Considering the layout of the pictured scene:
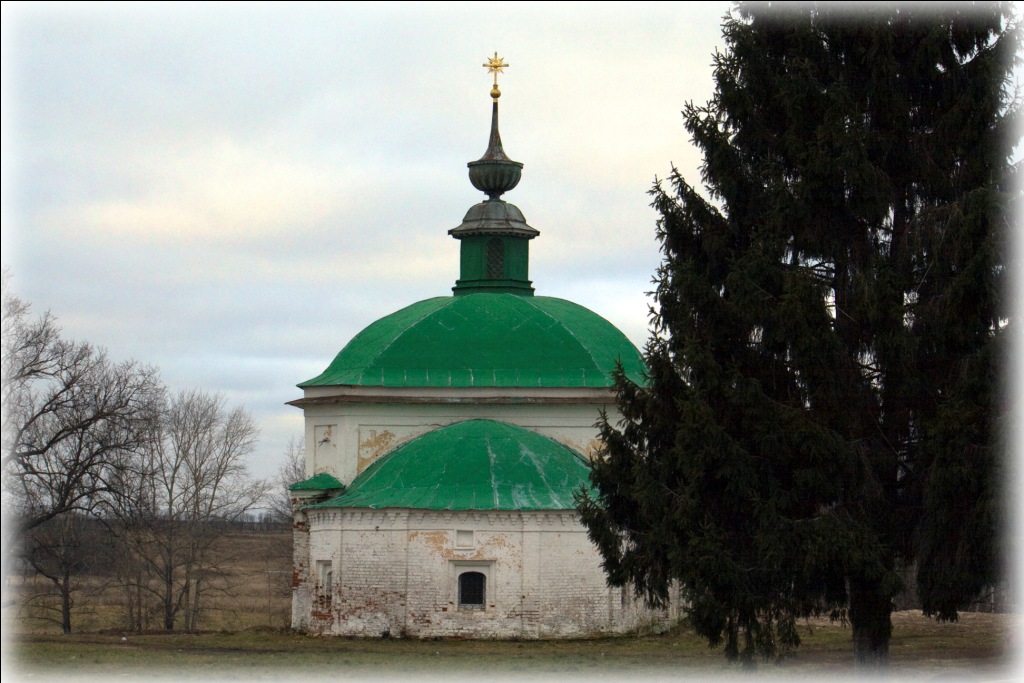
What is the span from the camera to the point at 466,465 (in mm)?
30328

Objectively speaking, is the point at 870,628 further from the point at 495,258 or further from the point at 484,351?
the point at 495,258

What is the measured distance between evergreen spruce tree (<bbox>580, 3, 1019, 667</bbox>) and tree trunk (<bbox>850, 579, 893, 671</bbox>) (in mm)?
33

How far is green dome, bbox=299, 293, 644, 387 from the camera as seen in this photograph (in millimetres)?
32719

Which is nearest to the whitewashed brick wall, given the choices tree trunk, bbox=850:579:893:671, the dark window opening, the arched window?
the arched window

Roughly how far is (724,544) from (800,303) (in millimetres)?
3106

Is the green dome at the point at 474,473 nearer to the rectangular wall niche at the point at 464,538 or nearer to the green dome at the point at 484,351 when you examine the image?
the rectangular wall niche at the point at 464,538

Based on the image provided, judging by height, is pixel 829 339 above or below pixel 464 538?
above

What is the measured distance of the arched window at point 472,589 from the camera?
96.2ft

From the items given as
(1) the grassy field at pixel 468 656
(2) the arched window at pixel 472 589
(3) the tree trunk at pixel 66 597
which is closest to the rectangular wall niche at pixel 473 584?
(2) the arched window at pixel 472 589

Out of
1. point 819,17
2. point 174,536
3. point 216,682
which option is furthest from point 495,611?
point 174,536

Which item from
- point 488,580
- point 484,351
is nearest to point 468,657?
point 488,580

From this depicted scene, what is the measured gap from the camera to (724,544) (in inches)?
690

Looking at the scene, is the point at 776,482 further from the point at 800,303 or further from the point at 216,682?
the point at 216,682

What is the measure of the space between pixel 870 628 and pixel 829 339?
150 inches
